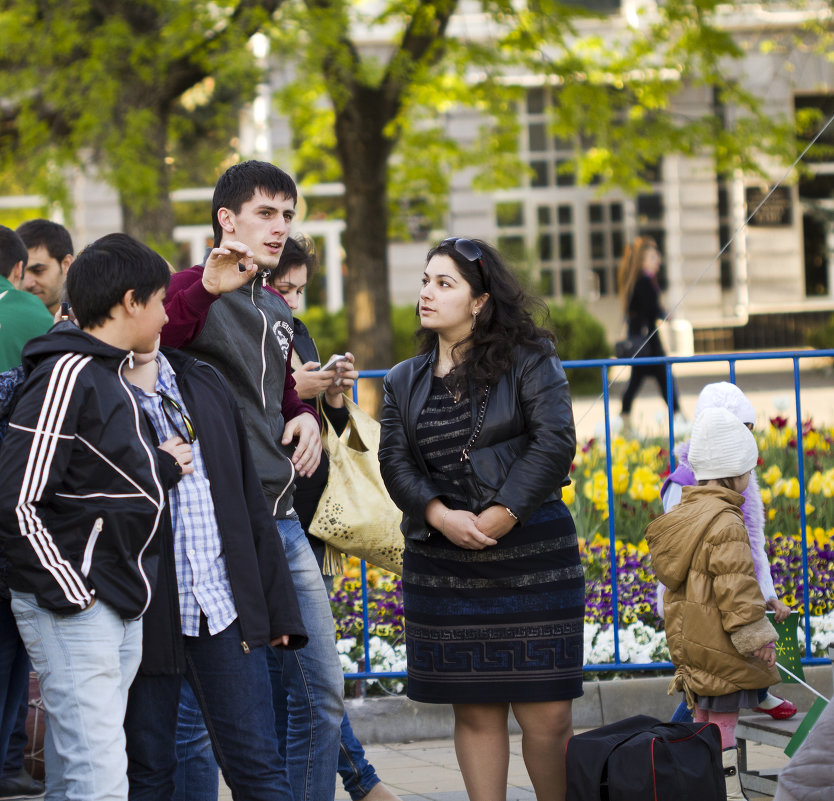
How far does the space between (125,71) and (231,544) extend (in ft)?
27.0

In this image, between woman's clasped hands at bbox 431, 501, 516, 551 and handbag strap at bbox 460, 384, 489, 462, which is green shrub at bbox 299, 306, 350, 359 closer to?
handbag strap at bbox 460, 384, 489, 462

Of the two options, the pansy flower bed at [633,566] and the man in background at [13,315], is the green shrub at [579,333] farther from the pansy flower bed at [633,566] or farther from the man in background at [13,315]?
the man in background at [13,315]

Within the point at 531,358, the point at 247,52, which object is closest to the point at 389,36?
the point at 247,52

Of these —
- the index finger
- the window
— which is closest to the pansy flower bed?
the index finger

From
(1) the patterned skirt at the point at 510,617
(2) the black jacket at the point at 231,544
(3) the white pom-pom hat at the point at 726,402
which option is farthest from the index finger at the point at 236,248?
(3) the white pom-pom hat at the point at 726,402

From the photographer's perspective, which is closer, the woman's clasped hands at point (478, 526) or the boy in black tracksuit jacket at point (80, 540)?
the boy in black tracksuit jacket at point (80, 540)

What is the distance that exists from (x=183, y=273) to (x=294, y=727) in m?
1.40

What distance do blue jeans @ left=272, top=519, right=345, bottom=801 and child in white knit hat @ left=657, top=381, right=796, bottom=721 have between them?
52.7 inches

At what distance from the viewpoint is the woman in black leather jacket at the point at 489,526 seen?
3.78 m

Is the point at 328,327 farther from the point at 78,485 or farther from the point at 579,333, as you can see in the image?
the point at 78,485

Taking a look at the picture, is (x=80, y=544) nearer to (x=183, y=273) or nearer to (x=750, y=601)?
(x=183, y=273)

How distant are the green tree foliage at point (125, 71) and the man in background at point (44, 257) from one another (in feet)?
16.4

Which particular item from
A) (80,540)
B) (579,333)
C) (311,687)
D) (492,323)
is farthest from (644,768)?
(579,333)

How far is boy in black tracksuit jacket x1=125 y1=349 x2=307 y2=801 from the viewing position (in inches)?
124
